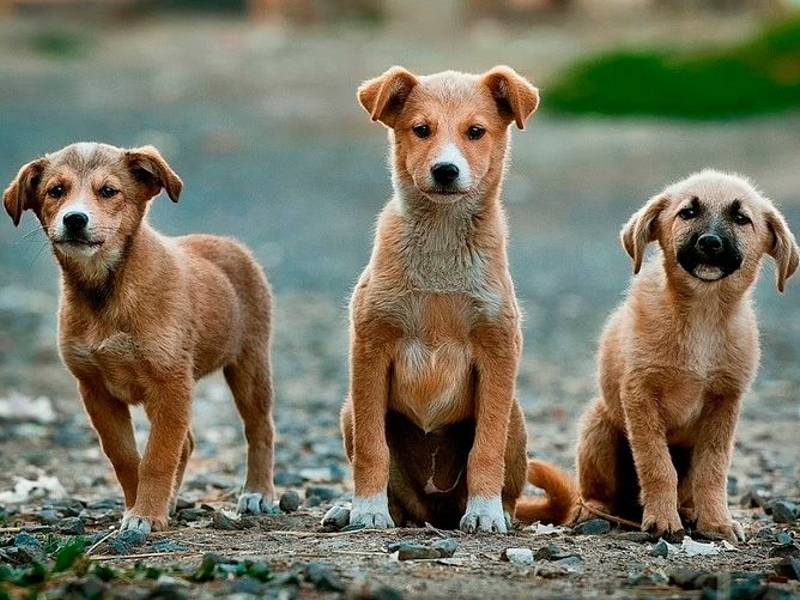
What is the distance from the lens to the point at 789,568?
5.54 m

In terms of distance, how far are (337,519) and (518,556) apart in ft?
3.48

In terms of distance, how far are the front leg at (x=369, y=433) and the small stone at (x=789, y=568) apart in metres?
1.63

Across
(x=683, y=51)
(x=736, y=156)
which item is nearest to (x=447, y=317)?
(x=736, y=156)

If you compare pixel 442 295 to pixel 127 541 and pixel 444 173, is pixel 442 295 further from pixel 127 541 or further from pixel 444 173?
pixel 127 541

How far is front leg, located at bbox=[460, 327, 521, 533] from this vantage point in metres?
6.40

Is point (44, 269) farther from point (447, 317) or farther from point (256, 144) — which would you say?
point (447, 317)

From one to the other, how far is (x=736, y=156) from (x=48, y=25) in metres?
14.8

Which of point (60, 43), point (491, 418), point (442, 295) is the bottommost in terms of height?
point (491, 418)

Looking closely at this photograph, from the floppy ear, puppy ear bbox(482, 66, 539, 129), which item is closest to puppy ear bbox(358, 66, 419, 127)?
puppy ear bbox(482, 66, 539, 129)

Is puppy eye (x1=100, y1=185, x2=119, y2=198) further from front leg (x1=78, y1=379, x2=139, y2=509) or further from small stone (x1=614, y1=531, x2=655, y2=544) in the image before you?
A: small stone (x1=614, y1=531, x2=655, y2=544)

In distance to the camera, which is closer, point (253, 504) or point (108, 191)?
point (108, 191)

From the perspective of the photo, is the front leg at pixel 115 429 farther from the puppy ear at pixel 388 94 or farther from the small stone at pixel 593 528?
the small stone at pixel 593 528

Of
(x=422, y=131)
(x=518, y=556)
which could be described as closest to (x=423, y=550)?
(x=518, y=556)

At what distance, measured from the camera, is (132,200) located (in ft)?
21.8
